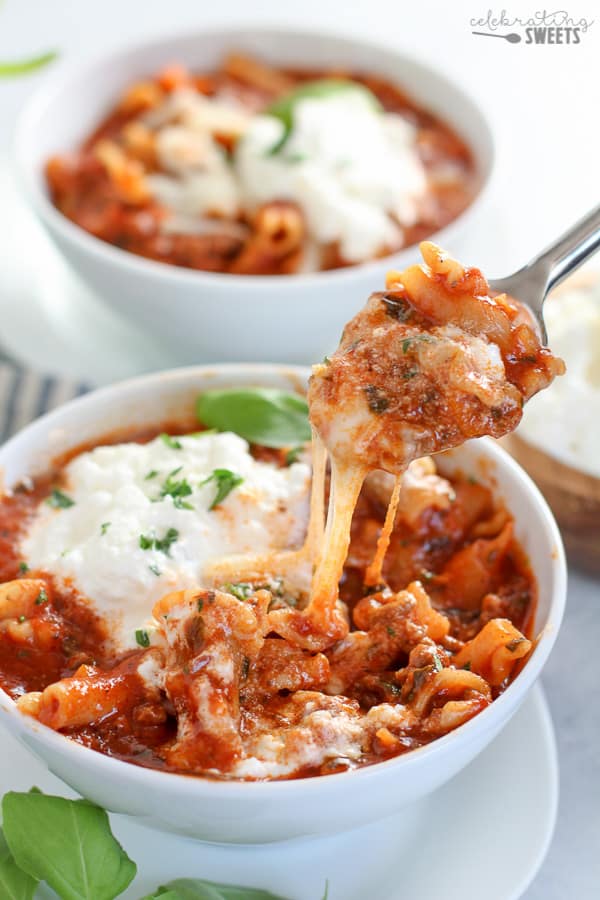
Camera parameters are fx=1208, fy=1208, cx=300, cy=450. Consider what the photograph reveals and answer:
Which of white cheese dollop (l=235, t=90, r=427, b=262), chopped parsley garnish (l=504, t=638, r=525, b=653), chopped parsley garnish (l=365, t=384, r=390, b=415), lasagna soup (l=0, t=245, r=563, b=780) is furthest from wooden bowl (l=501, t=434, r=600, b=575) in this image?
chopped parsley garnish (l=365, t=384, r=390, b=415)

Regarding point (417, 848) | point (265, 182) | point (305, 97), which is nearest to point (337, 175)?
point (265, 182)

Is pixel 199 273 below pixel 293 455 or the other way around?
below

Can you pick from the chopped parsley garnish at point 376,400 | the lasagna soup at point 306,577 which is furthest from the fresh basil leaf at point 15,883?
the chopped parsley garnish at point 376,400

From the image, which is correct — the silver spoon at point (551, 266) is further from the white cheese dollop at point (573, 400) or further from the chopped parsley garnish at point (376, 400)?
the white cheese dollop at point (573, 400)

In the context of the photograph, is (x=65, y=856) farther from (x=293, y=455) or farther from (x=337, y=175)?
(x=337, y=175)

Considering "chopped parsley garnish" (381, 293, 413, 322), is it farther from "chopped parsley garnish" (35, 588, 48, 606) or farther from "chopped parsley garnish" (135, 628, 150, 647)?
"chopped parsley garnish" (35, 588, 48, 606)
